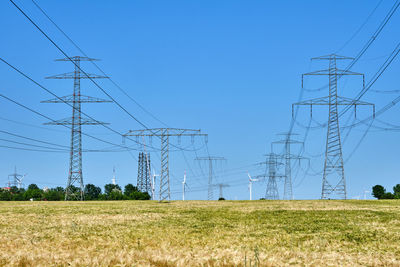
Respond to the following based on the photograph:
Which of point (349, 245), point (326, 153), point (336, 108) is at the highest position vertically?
point (336, 108)

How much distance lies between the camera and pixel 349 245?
10141mm

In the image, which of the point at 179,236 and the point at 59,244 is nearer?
the point at 59,244

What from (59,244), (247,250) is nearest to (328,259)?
(247,250)

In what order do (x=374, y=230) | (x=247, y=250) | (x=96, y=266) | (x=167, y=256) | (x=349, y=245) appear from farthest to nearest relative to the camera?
1. (x=374, y=230)
2. (x=349, y=245)
3. (x=247, y=250)
4. (x=167, y=256)
5. (x=96, y=266)

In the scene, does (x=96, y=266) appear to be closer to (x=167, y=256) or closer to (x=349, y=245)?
(x=167, y=256)

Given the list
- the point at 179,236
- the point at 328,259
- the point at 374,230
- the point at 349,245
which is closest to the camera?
the point at 328,259

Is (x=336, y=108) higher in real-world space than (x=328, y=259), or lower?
higher

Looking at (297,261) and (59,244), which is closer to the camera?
(297,261)

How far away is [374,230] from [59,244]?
9.91m

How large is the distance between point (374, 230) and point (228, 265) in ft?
28.0

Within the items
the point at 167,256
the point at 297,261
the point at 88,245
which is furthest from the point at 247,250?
the point at 88,245

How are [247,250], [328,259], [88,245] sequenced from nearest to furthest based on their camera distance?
[328,259], [247,250], [88,245]

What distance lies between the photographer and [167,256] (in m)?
7.36

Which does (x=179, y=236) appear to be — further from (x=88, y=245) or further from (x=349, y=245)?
(x=349, y=245)
